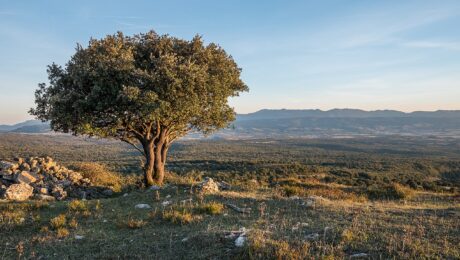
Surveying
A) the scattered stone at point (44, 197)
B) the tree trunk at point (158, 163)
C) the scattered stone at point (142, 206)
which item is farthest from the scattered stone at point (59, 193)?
the scattered stone at point (142, 206)

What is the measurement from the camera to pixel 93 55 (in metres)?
18.8

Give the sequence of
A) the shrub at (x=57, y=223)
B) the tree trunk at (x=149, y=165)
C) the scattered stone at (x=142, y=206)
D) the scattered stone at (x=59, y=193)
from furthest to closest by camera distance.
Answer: the tree trunk at (x=149, y=165) < the scattered stone at (x=59, y=193) < the scattered stone at (x=142, y=206) < the shrub at (x=57, y=223)

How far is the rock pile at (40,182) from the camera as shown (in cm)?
2003

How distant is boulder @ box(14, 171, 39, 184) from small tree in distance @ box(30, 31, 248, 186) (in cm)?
392

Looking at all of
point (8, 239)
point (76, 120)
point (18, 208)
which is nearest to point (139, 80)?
point (76, 120)

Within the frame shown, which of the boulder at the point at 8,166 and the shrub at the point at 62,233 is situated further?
the boulder at the point at 8,166

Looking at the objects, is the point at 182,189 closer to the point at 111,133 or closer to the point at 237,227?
the point at 111,133

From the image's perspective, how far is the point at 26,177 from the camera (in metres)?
22.6

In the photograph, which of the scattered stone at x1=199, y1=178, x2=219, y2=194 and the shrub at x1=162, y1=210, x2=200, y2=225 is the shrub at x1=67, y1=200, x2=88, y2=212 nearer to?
the shrub at x1=162, y1=210, x2=200, y2=225

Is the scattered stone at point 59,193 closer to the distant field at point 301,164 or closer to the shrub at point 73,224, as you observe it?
the shrub at point 73,224

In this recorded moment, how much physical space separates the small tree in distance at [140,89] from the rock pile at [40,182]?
3644 mm

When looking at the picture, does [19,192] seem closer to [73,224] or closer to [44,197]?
[44,197]

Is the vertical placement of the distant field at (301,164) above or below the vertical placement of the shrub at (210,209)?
below

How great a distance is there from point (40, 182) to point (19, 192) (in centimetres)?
293
